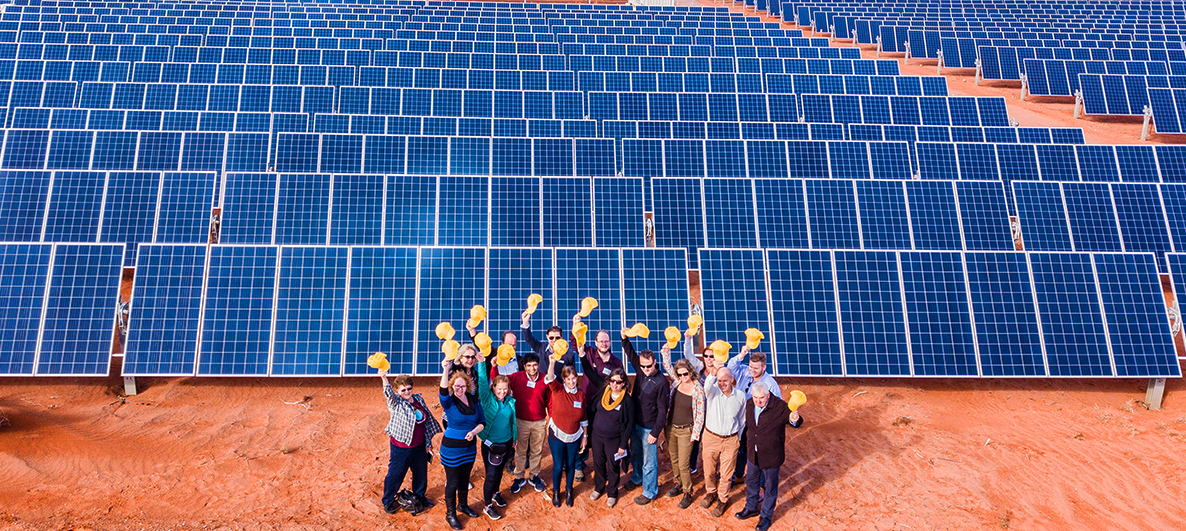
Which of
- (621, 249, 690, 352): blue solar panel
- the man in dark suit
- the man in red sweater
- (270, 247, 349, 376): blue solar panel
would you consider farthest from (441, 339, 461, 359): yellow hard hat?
(621, 249, 690, 352): blue solar panel

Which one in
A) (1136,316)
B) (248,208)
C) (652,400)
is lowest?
(652,400)

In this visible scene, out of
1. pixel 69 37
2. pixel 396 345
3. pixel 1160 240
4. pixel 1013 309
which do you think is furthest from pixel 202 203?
pixel 69 37

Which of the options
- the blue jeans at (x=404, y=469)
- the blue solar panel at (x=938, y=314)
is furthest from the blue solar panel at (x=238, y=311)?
the blue solar panel at (x=938, y=314)

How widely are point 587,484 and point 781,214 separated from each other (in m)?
6.27

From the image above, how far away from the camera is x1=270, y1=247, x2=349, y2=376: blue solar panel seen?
9352 mm

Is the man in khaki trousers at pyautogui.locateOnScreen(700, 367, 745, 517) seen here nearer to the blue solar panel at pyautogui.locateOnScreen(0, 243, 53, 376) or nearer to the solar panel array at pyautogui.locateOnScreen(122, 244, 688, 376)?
the solar panel array at pyautogui.locateOnScreen(122, 244, 688, 376)

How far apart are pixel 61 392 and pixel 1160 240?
1917cm

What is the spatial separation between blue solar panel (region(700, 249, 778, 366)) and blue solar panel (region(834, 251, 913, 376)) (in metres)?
1.25

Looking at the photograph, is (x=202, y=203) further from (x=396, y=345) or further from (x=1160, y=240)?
(x=1160, y=240)

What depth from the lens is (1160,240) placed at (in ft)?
40.1

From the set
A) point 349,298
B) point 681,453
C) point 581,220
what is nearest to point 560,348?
point 681,453

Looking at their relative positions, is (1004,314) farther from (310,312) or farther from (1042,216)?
(310,312)

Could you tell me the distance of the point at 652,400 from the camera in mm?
7211

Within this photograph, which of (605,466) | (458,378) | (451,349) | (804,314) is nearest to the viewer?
(458,378)
